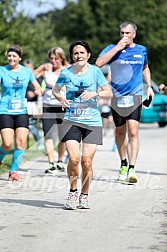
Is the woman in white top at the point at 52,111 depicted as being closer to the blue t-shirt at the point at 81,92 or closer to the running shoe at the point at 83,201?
the blue t-shirt at the point at 81,92

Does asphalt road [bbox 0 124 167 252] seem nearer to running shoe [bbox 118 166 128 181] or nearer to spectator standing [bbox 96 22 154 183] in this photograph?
running shoe [bbox 118 166 128 181]

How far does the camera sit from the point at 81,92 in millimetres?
9422

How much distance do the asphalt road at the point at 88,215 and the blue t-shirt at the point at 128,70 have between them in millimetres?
1286

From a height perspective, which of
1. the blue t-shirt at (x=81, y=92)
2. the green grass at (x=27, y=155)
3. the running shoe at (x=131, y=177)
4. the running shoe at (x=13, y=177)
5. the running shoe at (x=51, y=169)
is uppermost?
the blue t-shirt at (x=81, y=92)

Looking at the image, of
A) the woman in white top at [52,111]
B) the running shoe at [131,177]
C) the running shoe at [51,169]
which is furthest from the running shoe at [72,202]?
the woman in white top at [52,111]

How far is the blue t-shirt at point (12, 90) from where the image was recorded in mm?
12016

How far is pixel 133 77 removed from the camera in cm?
1228

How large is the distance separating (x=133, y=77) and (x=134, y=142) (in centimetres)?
90

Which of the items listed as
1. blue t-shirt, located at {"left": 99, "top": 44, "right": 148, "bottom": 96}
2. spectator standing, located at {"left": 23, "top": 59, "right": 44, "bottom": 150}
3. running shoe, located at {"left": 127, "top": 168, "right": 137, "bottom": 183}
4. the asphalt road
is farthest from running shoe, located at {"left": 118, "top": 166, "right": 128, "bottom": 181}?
spectator standing, located at {"left": 23, "top": 59, "right": 44, "bottom": 150}

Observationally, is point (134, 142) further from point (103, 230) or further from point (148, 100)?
point (103, 230)

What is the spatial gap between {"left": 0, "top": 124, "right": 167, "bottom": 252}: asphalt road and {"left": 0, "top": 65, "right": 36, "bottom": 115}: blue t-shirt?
1.01m

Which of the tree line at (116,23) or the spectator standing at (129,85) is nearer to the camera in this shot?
the spectator standing at (129,85)

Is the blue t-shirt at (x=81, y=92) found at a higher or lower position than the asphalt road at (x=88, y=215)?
higher

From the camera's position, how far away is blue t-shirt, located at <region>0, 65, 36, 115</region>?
12016 millimetres
